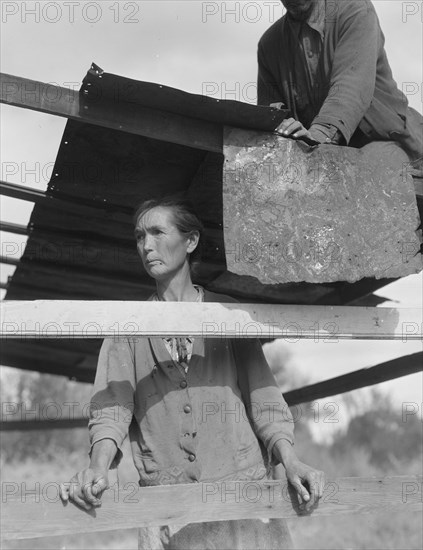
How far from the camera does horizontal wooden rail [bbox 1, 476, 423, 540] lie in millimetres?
3027

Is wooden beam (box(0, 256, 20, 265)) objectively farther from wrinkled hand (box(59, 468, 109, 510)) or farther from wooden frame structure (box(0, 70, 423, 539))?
wrinkled hand (box(59, 468, 109, 510))

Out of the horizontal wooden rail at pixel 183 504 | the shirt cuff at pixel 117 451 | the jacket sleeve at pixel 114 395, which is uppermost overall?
the jacket sleeve at pixel 114 395

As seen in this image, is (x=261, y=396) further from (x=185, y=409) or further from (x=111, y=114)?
(x=111, y=114)

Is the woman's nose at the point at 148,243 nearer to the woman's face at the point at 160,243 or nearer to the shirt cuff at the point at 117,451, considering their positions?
the woman's face at the point at 160,243

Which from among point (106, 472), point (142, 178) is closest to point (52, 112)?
point (142, 178)

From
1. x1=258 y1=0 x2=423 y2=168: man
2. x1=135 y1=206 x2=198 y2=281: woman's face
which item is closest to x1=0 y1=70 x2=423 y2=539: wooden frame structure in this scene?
x1=135 y1=206 x2=198 y2=281: woman's face

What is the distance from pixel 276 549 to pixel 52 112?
212cm

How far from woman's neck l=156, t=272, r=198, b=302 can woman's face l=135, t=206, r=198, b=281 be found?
33 mm

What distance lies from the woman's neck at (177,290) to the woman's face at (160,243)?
0.03 m

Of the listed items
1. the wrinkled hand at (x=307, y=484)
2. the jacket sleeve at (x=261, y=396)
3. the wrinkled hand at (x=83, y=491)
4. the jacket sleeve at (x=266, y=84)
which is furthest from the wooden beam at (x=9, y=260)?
the wrinkled hand at (x=307, y=484)

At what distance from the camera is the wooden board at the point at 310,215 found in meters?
3.51

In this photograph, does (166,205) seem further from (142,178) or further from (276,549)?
(276,549)

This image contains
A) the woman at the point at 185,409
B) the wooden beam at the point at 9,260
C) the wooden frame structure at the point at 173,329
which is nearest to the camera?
the wooden frame structure at the point at 173,329

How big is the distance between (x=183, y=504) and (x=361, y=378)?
10.7 ft
